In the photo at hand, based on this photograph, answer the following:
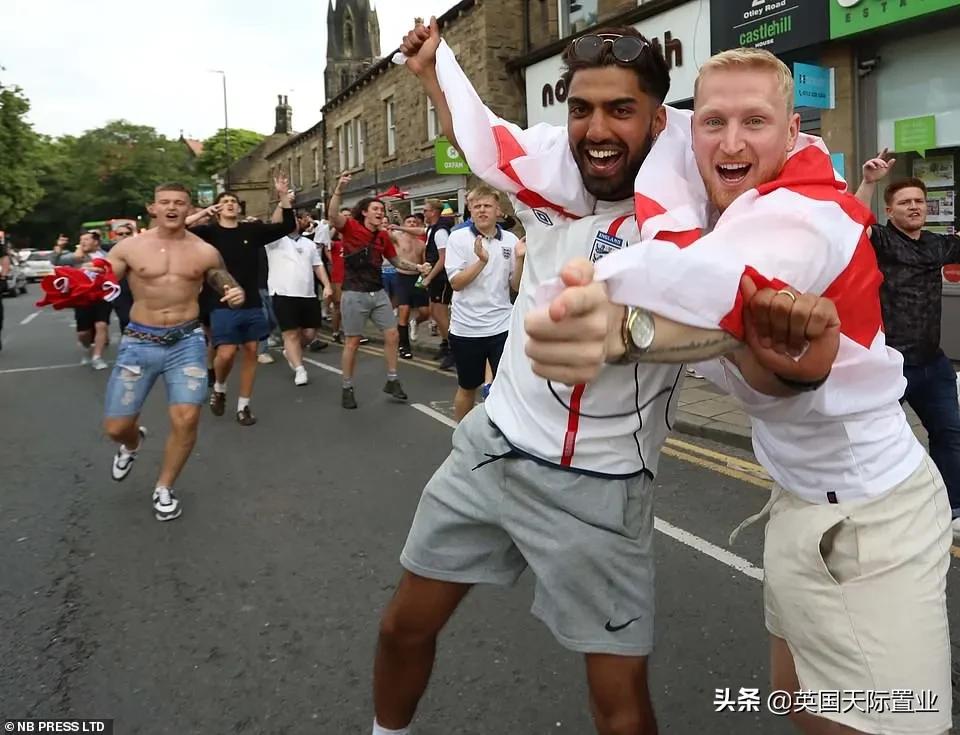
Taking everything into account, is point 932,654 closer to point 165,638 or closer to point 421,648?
point 421,648

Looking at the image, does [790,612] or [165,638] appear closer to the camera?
[790,612]

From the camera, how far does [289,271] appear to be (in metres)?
9.61

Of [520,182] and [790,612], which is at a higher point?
[520,182]

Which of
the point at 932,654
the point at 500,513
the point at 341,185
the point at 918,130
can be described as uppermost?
the point at 918,130

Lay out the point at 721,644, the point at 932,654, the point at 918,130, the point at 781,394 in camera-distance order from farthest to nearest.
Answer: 1. the point at 918,130
2. the point at 721,644
3. the point at 932,654
4. the point at 781,394

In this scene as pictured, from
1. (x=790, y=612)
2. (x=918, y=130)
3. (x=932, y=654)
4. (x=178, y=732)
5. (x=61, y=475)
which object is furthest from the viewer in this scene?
(x=918, y=130)

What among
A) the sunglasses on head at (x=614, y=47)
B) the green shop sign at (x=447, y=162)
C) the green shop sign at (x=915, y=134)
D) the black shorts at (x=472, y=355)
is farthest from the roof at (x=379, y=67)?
the sunglasses on head at (x=614, y=47)

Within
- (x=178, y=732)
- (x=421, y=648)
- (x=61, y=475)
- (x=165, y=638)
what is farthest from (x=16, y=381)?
(x=421, y=648)

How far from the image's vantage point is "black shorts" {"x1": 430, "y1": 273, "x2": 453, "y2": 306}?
930 centimetres

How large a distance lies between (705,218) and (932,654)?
2.99ft

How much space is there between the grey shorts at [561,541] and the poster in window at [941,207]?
27.9ft

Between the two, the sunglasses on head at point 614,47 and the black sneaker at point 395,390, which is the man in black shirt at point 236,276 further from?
the sunglasses on head at point 614,47

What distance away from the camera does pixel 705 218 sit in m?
1.53

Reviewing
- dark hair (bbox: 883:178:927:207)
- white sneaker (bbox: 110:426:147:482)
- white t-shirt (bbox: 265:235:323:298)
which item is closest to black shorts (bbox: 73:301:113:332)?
white t-shirt (bbox: 265:235:323:298)
